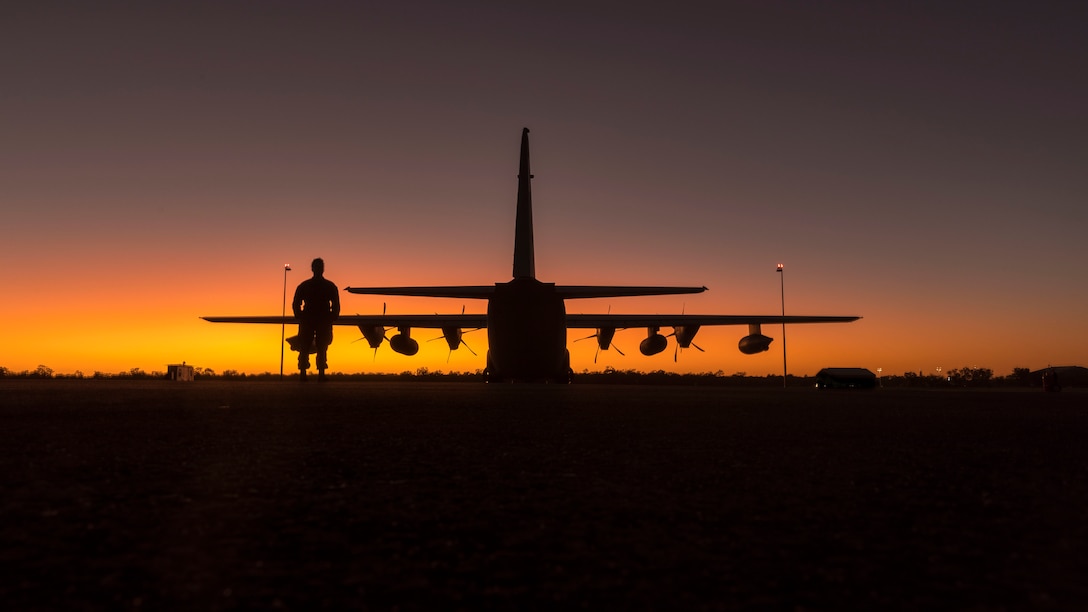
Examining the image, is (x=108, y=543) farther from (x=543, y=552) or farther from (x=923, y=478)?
(x=923, y=478)

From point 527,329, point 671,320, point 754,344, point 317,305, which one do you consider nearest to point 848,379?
point 754,344

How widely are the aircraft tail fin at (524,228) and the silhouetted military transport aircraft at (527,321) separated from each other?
0.11 feet

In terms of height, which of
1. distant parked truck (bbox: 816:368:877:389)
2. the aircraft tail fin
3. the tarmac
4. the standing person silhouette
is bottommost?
the tarmac

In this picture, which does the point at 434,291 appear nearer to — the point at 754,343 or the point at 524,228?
the point at 524,228

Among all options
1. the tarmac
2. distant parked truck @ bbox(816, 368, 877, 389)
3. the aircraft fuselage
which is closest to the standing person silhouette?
the tarmac

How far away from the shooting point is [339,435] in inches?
188

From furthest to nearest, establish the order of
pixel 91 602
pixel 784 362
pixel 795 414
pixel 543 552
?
pixel 784 362 → pixel 795 414 → pixel 543 552 → pixel 91 602

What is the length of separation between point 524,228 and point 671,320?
30.4 ft

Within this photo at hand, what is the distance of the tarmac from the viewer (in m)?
1.60

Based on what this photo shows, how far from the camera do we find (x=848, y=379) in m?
27.2

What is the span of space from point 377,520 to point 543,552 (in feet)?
1.92

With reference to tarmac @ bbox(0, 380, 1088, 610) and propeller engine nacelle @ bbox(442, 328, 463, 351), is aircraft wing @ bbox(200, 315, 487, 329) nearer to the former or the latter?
propeller engine nacelle @ bbox(442, 328, 463, 351)

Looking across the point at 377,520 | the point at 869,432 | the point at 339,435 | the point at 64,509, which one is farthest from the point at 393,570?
the point at 869,432

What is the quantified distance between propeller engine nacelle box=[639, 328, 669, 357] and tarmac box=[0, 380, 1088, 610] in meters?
28.7
